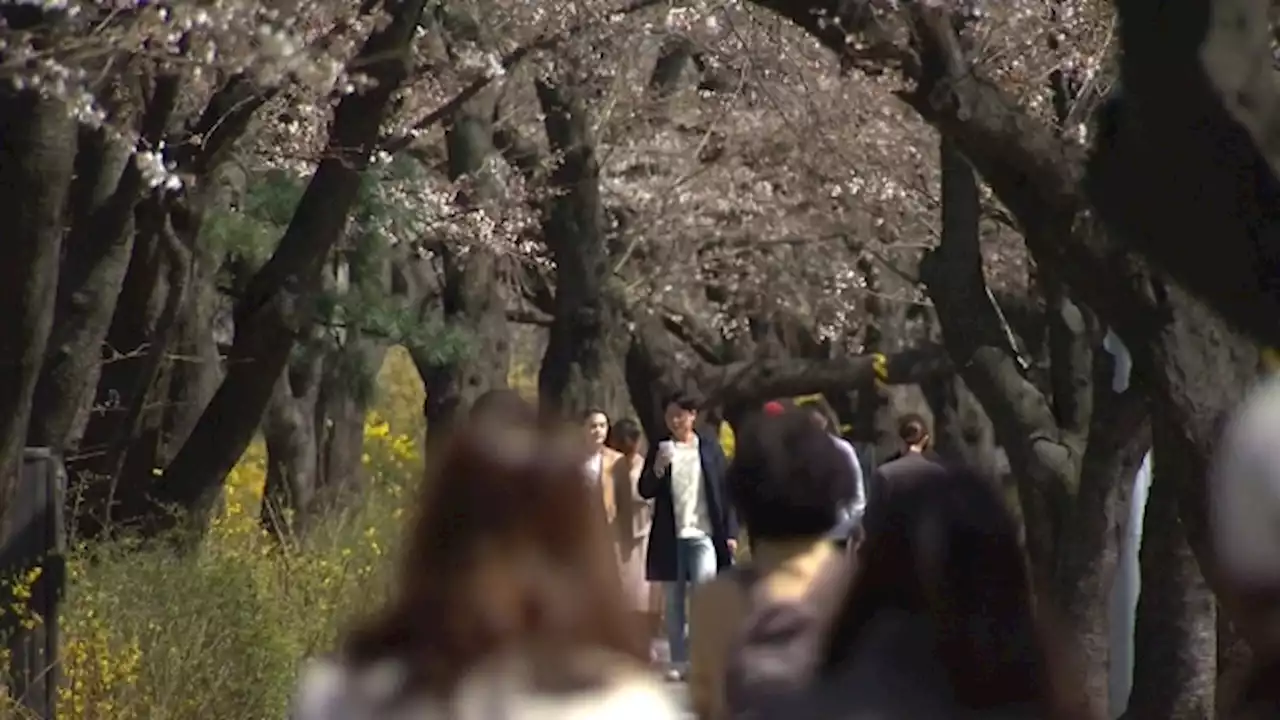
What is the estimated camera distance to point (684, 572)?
43.7ft

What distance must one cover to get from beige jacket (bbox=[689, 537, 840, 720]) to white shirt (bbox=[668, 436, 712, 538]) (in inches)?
327

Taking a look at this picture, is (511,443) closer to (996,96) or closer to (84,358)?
(996,96)

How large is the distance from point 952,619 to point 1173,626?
287 inches

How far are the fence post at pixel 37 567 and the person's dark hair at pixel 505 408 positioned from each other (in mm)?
5809

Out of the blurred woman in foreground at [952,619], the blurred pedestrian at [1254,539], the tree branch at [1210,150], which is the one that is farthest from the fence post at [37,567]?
the blurred pedestrian at [1254,539]

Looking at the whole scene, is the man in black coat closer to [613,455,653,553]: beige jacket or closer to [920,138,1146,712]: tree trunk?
[613,455,653,553]: beige jacket

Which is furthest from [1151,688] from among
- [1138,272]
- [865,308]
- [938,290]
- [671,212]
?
[865,308]

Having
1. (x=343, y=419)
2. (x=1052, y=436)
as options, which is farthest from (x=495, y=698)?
(x=343, y=419)

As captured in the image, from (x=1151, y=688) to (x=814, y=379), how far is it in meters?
14.8

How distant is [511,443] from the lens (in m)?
3.04

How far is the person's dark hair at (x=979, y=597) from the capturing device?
2.92 meters

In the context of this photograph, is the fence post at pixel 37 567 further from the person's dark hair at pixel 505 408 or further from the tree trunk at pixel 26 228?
the person's dark hair at pixel 505 408

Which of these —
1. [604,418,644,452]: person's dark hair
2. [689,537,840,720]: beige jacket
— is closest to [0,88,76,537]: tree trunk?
[689,537,840,720]: beige jacket

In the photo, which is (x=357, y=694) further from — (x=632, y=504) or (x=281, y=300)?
(x=632, y=504)
